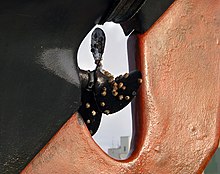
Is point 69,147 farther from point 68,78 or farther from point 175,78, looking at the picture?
point 175,78

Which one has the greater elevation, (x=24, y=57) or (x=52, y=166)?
(x=24, y=57)

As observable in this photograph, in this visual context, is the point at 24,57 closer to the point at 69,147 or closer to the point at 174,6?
the point at 69,147

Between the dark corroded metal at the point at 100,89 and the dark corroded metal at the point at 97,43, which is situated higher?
the dark corroded metal at the point at 97,43

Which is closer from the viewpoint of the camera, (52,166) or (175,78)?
(52,166)

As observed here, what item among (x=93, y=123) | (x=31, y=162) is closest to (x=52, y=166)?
(x=31, y=162)

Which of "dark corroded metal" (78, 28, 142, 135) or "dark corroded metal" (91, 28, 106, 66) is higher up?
"dark corroded metal" (91, 28, 106, 66)

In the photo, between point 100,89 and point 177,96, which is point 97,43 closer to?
point 100,89

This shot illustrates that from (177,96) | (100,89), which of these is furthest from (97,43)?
(177,96)
